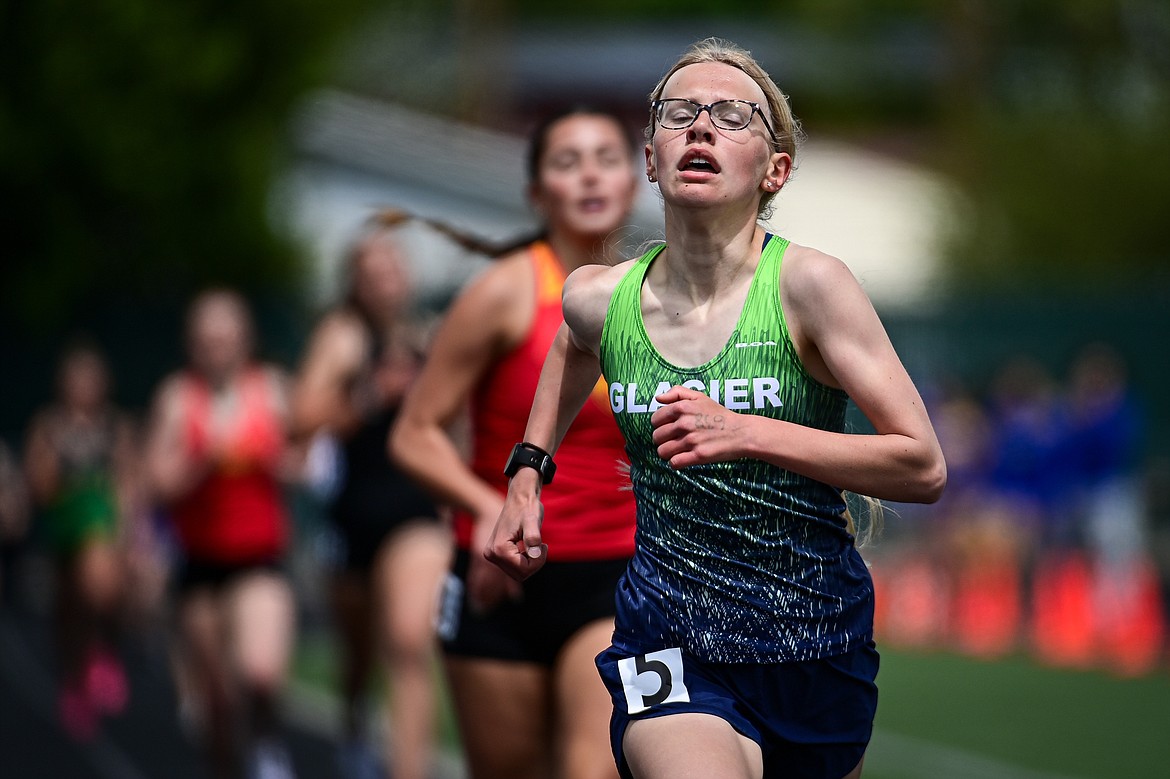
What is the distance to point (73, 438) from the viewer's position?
44.2ft

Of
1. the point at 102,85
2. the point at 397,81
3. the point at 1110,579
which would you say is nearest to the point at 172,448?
the point at 1110,579

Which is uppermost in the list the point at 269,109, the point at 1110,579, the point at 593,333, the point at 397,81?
the point at 397,81

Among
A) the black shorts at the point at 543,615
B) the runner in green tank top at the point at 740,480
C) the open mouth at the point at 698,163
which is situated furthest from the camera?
the black shorts at the point at 543,615

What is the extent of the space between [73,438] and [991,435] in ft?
31.8

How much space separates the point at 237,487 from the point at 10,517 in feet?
34.5

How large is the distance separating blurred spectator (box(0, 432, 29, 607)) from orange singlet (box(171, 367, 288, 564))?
32.6 ft

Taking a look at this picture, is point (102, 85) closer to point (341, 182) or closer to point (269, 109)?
point (269, 109)

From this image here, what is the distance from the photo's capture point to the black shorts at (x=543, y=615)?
501 centimetres

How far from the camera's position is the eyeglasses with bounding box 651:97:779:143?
12.3 ft

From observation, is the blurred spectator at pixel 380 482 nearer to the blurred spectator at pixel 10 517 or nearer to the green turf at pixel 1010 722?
the green turf at pixel 1010 722

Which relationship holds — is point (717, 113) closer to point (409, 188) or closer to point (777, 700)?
point (777, 700)

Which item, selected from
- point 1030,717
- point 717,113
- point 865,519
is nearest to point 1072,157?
point 1030,717

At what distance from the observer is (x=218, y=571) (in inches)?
336

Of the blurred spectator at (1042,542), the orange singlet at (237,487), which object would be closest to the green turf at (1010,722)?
the blurred spectator at (1042,542)
